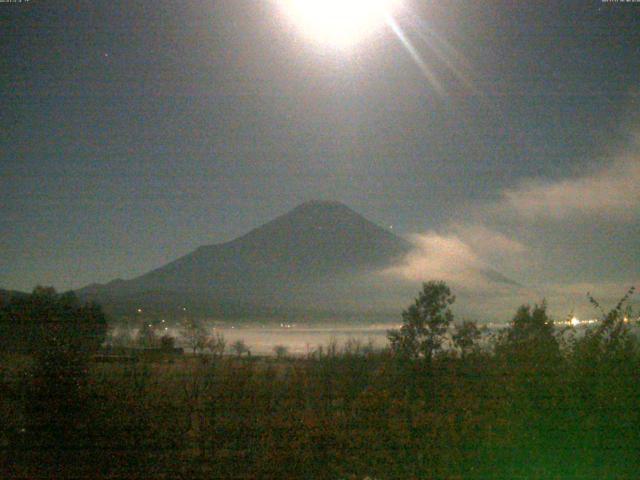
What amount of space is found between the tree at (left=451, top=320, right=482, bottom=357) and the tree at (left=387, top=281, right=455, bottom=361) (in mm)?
623

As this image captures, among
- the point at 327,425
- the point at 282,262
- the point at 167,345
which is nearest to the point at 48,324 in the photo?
the point at 167,345

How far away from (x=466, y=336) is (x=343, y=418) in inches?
175

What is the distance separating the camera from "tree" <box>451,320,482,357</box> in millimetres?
9875

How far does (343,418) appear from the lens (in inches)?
288

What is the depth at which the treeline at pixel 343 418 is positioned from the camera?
20.3 feet

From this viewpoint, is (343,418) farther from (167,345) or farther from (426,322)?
(426,322)

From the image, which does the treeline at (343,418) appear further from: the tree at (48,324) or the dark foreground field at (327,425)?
the tree at (48,324)

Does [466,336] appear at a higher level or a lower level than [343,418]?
higher

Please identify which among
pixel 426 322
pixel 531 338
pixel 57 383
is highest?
pixel 426 322

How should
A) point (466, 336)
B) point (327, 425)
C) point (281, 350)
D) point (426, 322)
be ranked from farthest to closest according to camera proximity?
point (281, 350) → point (426, 322) → point (466, 336) → point (327, 425)

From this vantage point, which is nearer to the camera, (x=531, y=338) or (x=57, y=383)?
(x=531, y=338)

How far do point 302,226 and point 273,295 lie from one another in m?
57.8

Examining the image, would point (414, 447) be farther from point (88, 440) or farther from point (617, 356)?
point (88, 440)

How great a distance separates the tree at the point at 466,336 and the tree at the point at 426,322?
0.62m
